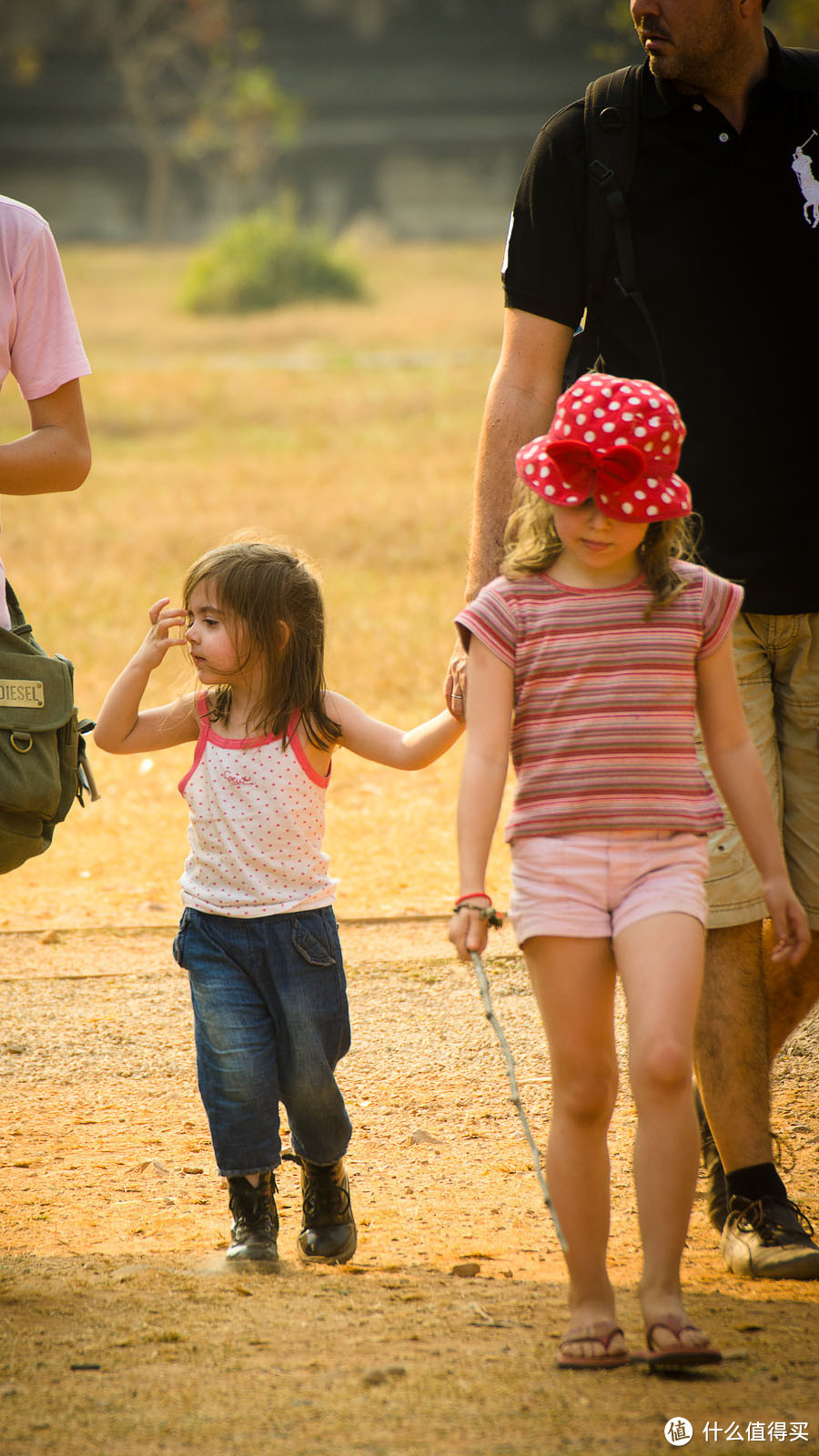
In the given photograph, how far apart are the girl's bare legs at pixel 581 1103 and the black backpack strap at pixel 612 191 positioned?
1300 millimetres

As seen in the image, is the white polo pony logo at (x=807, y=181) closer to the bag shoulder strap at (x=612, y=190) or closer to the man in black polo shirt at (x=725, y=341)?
the man in black polo shirt at (x=725, y=341)

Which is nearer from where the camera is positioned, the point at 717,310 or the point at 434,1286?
the point at 434,1286

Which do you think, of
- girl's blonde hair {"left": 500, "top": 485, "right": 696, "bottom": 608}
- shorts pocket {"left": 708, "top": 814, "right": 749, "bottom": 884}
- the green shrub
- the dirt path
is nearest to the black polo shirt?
shorts pocket {"left": 708, "top": 814, "right": 749, "bottom": 884}

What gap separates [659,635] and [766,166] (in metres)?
1.19

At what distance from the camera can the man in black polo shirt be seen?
3324 millimetres

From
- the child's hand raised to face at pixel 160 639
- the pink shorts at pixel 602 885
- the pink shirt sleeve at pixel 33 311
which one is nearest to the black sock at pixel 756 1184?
the pink shorts at pixel 602 885

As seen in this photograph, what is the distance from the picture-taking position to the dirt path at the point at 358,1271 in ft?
7.89

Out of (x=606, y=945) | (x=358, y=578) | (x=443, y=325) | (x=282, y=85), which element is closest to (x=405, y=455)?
(x=358, y=578)

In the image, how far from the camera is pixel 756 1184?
3291 mm

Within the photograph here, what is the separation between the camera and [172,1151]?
4008mm

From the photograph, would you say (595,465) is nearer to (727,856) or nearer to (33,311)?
(727,856)

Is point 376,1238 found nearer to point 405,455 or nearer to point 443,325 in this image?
point 405,455

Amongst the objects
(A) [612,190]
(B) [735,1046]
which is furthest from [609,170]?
A: (B) [735,1046]

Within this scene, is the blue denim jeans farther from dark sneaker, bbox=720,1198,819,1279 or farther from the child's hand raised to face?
dark sneaker, bbox=720,1198,819,1279
